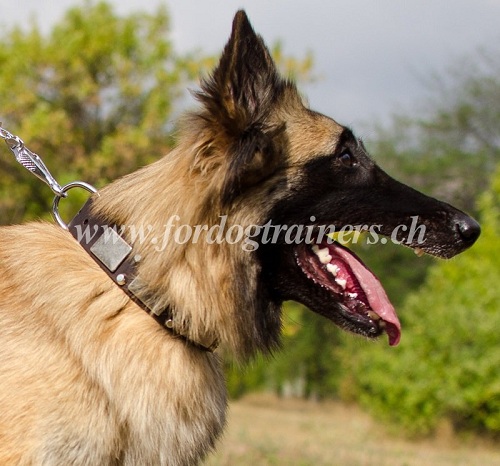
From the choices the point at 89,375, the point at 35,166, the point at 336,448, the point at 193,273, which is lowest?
the point at 89,375

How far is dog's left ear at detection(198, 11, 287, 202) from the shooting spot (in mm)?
3213

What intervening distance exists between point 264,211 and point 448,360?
12009 millimetres

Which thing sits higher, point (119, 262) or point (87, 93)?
point (87, 93)

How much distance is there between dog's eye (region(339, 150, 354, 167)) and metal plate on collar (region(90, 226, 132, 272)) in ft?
3.65

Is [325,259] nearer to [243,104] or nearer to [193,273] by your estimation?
[193,273]

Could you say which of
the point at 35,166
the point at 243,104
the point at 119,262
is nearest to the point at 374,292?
the point at 243,104

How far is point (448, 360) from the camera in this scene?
14469mm

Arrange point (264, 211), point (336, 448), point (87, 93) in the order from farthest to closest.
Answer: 1. point (87, 93)
2. point (336, 448)
3. point (264, 211)

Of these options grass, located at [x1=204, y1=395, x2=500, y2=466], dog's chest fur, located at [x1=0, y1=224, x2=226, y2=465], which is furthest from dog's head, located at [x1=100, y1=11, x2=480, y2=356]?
grass, located at [x1=204, y1=395, x2=500, y2=466]

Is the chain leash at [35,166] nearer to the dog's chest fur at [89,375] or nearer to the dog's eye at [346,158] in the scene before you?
the dog's chest fur at [89,375]

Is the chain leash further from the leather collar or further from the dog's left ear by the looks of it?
the dog's left ear

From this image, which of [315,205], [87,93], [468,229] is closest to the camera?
[315,205]

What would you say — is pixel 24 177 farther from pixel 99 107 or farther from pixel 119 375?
pixel 119 375

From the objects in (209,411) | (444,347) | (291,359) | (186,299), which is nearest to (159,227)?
(186,299)
